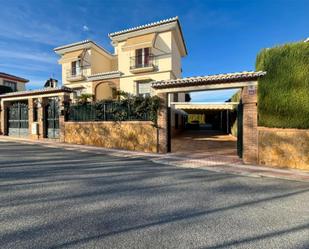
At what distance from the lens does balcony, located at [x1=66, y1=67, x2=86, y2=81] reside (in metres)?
24.2

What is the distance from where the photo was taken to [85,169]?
7.25 metres

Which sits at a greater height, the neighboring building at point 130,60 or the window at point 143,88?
the neighboring building at point 130,60

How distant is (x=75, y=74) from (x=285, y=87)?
23436 mm

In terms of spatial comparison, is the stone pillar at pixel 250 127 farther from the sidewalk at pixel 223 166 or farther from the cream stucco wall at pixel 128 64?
the cream stucco wall at pixel 128 64

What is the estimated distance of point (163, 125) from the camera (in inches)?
422

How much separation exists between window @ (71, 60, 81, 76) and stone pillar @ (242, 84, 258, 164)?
21497 millimetres

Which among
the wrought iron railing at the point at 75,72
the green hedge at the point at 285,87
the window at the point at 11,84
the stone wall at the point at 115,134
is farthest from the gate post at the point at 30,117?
the window at the point at 11,84

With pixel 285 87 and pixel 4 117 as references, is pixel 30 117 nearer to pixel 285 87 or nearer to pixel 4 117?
pixel 4 117

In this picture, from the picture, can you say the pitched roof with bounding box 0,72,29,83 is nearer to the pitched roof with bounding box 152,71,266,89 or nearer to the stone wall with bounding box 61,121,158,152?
the stone wall with bounding box 61,121,158,152

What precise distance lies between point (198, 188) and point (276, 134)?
4567 millimetres

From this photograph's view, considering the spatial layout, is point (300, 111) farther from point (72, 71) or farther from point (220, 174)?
point (72, 71)

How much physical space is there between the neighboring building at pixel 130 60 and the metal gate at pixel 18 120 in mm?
7736

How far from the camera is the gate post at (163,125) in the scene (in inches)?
421

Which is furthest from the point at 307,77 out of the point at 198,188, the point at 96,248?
the point at 96,248
